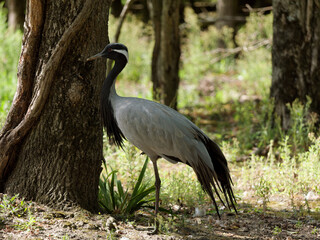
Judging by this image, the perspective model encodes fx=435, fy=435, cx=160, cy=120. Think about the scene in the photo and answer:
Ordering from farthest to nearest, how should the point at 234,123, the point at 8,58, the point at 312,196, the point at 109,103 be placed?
1. the point at 8,58
2. the point at 234,123
3. the point at 312,196
4. the point at 109,103

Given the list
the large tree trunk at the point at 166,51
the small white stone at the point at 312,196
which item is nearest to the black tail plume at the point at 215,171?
the small white stone at the point at 312,196

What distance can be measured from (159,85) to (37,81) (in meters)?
4.42

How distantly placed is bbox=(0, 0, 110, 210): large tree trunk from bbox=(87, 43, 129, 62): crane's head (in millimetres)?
142

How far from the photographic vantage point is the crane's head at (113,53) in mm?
3887

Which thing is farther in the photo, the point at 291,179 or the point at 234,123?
the point at 234,123

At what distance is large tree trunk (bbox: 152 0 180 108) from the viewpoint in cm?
774

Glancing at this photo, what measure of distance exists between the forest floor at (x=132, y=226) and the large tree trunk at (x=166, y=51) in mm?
3669

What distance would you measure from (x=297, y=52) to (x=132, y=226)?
4.17 meters

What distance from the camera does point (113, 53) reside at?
4035mm

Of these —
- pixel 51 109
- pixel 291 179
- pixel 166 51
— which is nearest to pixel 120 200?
pixel 51 109

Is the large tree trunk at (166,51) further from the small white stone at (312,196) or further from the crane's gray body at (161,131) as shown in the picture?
the crane's gray body at (161,131)

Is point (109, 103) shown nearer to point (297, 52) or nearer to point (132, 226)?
point (132, 226)

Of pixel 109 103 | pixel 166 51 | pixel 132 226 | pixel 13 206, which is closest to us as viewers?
pixel 13 206

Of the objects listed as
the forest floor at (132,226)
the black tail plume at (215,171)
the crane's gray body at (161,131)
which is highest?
the crane's gray body at (161,131)
